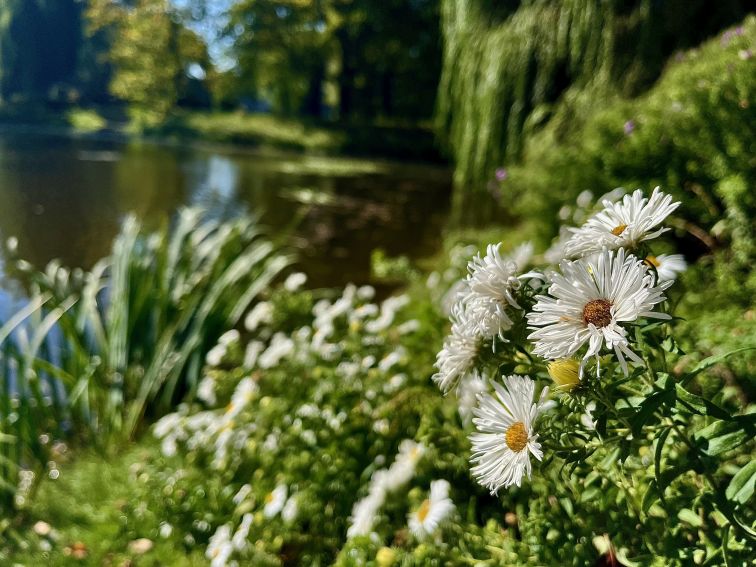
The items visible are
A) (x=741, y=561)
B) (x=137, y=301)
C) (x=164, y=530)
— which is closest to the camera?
(x=741, y=561)

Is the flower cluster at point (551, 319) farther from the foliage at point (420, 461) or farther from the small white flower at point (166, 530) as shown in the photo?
the small white flower at point (166, 530)

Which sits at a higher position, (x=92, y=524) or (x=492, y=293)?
(x=492, y=293)

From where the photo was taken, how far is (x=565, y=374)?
58 cm

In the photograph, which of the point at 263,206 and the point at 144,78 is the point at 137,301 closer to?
the point at 263,206

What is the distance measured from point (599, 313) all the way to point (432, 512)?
0.56m

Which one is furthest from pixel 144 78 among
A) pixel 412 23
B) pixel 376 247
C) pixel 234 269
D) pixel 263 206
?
pixel 234 269

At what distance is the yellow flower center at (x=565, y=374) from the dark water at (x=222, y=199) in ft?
8.69

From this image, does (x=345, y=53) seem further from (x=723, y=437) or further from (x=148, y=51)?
(x=723, y=437)

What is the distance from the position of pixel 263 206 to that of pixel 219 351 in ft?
15.9

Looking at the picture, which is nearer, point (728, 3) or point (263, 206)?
point (728, 3)

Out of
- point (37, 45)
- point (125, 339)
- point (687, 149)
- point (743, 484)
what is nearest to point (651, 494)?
point (743, 484)

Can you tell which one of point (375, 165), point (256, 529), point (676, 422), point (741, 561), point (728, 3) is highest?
point (728, 3)

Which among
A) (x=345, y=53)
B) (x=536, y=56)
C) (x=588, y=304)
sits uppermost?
(x=345, y=53)

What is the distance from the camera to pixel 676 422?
2.13ft
